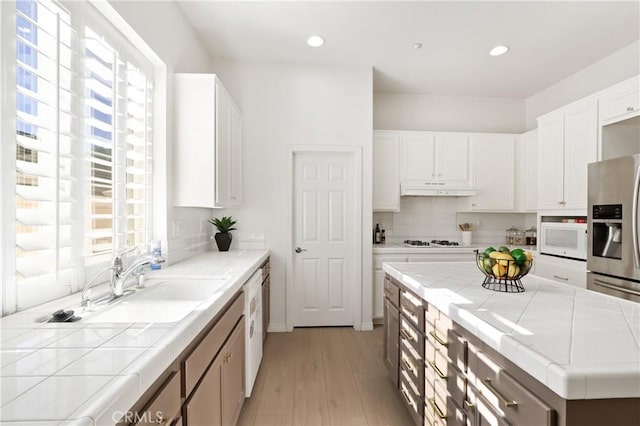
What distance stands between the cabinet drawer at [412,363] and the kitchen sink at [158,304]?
1.16 meters

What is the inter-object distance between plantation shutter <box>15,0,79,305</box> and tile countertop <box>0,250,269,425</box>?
0.22 meters

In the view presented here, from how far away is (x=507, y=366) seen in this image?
3.16ft

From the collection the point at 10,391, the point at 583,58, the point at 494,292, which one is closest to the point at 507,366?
the point at 494,292

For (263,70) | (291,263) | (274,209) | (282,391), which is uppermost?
(263,70)

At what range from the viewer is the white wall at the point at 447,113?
411 centimetres

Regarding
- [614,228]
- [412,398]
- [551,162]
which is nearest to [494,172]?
[551,162]

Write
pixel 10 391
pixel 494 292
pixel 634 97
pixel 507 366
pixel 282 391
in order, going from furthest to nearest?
1. pixel 634 97
2. pixel 282 391
3. pixel 494 292
4. pixel 507 366
5. pixel 10 391

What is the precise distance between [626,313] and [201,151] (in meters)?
2.65

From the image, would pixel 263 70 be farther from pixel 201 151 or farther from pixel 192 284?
pixel 192 284

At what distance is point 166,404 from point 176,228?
1.77 m

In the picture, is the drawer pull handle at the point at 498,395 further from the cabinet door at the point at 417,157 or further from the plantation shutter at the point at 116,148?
the cabinet door at the point at 417,157

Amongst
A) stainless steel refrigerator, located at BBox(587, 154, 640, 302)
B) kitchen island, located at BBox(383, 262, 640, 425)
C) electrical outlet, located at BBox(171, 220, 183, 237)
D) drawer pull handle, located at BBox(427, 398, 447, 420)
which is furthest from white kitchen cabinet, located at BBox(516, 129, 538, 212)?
electrical outlet, located at BBox(171, 220, 183, 237)

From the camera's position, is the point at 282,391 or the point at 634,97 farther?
the point at 634,97

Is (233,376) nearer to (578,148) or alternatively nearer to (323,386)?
(323,386)
